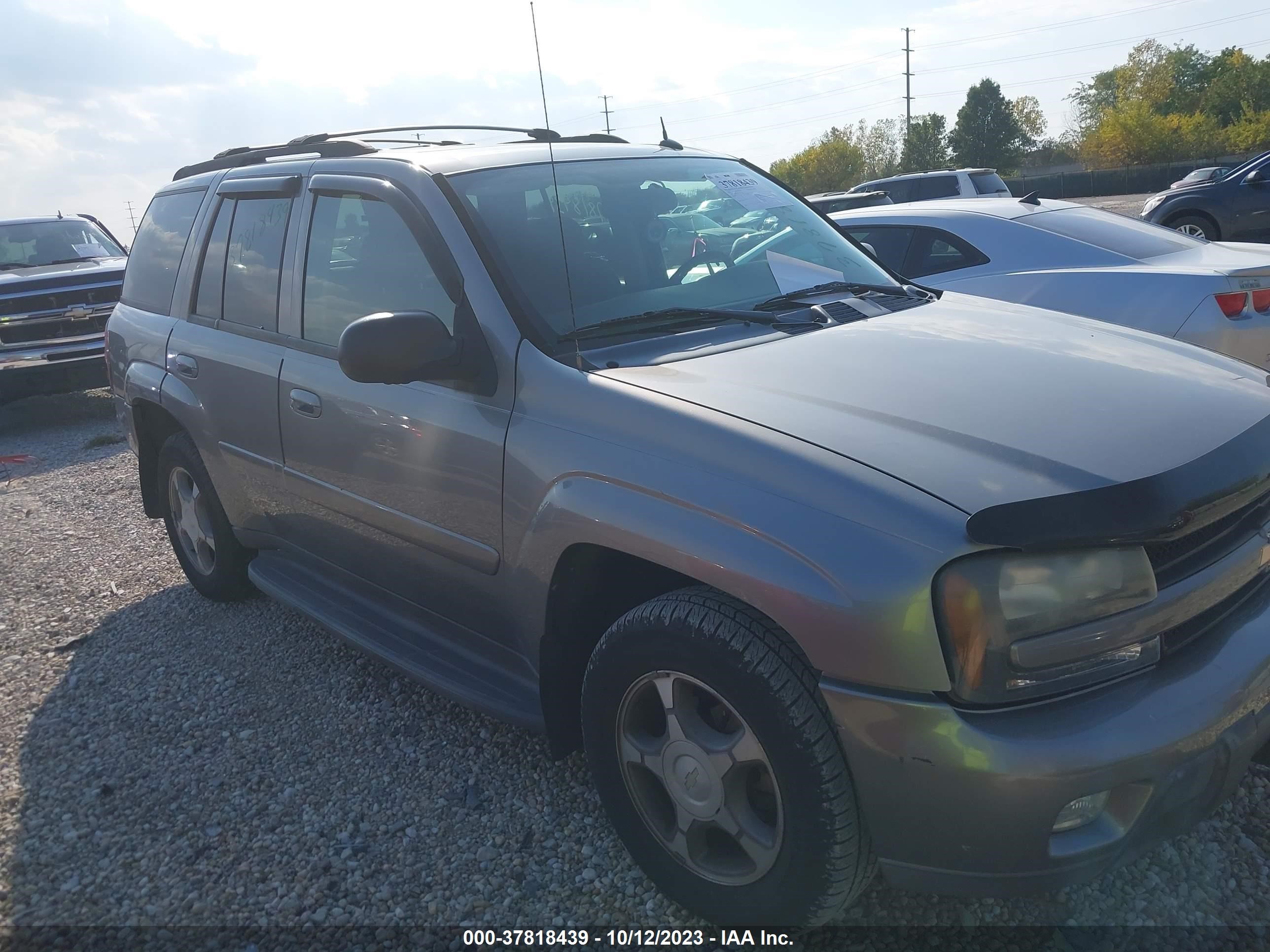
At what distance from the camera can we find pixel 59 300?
9.80 meters

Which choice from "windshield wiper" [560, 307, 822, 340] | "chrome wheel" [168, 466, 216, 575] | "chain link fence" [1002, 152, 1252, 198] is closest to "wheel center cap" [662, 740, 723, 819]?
"windshield wiper" [560, 307, 822, 340]

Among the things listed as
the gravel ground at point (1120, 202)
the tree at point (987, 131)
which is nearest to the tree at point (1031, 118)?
the tree at point (987, 131)

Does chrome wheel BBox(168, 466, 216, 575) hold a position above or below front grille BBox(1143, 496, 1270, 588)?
below

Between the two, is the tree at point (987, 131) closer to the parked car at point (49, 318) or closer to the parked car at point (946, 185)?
the parked car at point (946, 185)

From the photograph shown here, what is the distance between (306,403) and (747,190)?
1.74 m

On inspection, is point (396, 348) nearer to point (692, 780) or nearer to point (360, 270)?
point (360, 270)

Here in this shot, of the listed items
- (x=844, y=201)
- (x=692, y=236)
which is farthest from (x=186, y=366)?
(x=844, y=201)

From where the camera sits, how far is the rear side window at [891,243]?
615 centimetres

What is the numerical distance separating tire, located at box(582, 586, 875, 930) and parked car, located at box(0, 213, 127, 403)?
9.08m

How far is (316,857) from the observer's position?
2.78 metres

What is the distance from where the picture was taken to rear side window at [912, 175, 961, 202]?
15711mm

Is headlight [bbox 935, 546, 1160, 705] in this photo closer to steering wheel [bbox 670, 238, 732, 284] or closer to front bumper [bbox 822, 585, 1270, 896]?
front bumper [bbox 822, 585, 1270, 896]

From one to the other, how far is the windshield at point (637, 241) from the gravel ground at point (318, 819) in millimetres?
1449

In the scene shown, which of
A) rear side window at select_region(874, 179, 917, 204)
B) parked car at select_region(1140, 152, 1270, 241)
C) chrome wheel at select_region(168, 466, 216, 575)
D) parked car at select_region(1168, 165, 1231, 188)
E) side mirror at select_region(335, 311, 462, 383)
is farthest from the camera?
rear side window at select_region(874, 179, 917, 204)
